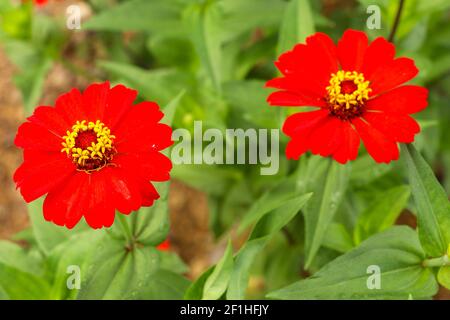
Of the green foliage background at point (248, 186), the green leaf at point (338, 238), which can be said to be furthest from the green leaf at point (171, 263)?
the green leaf at point (338, 238)

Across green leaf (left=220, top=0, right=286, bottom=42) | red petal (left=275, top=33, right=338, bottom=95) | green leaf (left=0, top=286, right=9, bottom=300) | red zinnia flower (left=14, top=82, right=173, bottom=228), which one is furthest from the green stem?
green leaf (left=220, top=0, right=286, bottom=42)

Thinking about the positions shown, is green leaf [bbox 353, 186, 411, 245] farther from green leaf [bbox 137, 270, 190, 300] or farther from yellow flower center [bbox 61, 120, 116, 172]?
yellow flower center [bbox 61, 120, 116, 172]

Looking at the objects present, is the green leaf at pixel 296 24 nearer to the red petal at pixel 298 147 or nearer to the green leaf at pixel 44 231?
the red petal at pixel 298 147

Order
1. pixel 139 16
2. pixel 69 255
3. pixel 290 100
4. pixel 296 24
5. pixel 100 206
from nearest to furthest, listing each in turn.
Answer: pixel 100 206 → pixel 290 100 → pixel 69 255 → pixel 296 24 → pixel 139 16

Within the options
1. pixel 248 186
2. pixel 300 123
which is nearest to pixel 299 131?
pixel 300 123

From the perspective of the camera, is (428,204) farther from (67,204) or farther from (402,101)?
(67,204)
